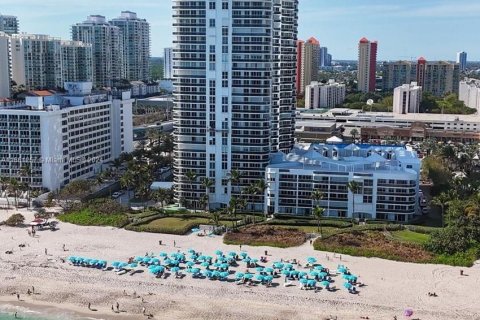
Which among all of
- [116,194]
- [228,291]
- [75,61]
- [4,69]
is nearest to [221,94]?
[116,194]

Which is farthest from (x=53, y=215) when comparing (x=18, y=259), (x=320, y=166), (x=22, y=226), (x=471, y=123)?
(x=471, y=123)

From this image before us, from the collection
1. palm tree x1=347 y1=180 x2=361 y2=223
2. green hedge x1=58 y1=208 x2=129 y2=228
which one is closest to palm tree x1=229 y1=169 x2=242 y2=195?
palm tree x1=347 y1=180 x2=361 y2=223

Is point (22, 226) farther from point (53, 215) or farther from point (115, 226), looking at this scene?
point (115, 226)

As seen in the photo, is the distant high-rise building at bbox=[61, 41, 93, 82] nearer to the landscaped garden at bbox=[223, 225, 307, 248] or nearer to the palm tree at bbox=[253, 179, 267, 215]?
the palm tree at bbox=[253, 179, 267, 215]

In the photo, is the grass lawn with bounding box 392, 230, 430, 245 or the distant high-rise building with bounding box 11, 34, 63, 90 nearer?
the grass lawn with bounding box 392, 230, 430, 245

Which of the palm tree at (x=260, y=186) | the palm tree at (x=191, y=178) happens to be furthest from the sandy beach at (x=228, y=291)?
the palm tree at (x=191, y=178)

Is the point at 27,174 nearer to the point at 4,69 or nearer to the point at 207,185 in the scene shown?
the point at 207,185

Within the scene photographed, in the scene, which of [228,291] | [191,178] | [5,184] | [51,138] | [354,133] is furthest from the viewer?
[354,133]
